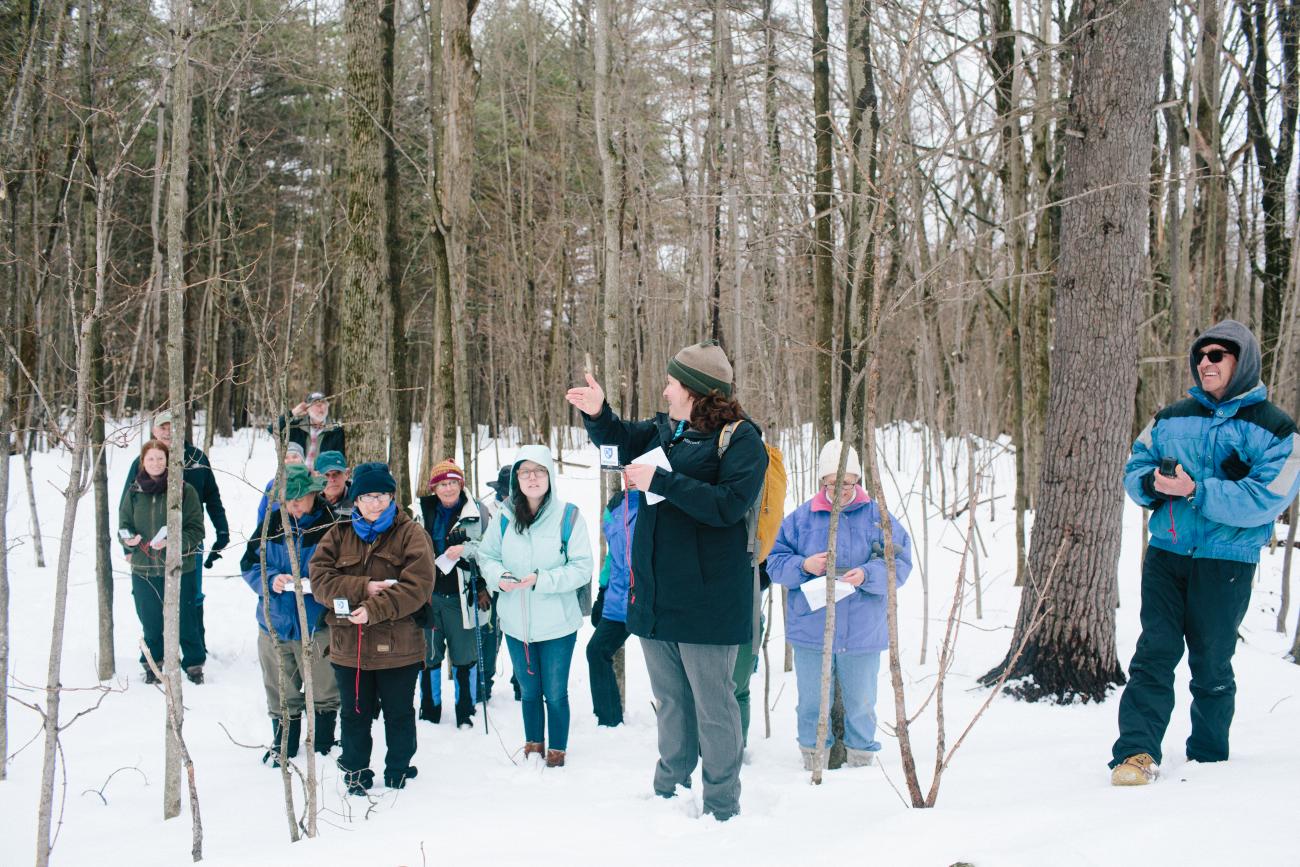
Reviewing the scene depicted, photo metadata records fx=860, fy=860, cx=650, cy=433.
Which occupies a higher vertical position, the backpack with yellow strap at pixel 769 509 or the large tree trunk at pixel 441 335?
the large tree trunk at pixel 441 335

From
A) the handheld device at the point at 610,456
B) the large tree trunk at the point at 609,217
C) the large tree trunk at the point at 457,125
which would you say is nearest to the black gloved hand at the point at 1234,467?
the handheld device at the point at 610,456

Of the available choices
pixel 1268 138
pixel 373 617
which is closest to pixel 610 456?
pixel 373 617

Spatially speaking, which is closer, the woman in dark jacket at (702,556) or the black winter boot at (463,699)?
the woman in dark jacket at (702,556)

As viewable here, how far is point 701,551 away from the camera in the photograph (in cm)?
329

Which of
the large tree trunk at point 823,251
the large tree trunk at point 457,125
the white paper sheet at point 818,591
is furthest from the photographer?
the large tree trunk at point 823,251

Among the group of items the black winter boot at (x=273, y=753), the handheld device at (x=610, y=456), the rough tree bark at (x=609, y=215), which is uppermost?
the rough tree bark at (x=609, y=215)

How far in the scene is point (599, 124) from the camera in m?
5.58

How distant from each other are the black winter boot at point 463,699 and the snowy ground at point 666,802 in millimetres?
99

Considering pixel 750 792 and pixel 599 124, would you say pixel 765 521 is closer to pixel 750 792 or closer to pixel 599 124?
pixel 750 792

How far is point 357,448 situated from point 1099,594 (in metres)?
5.23

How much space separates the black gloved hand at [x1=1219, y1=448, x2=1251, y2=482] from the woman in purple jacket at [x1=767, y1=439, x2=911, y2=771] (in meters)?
1.37

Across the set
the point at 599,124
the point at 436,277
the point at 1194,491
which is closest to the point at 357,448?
the point at 436,277

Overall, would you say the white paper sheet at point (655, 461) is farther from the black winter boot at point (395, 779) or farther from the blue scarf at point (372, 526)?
the black winter boot at point (395, 779)

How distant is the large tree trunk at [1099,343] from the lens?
4.95m
